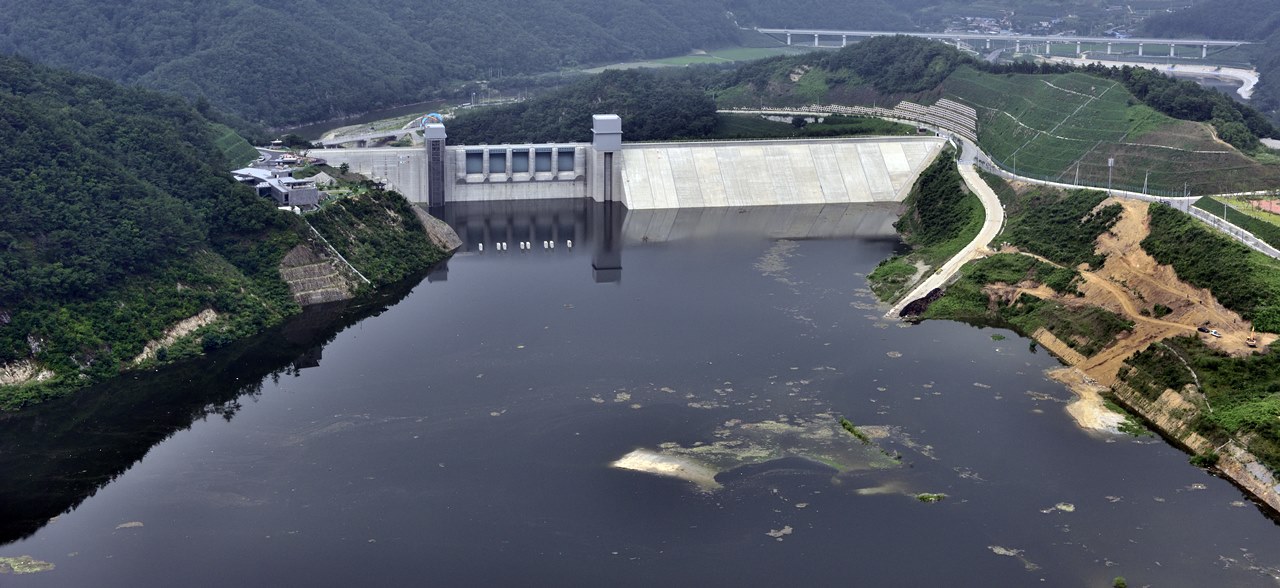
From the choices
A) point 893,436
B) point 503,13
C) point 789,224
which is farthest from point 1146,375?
point 503,13

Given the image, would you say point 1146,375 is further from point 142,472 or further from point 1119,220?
point 142,472

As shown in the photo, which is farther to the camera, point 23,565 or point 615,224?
point 615,224

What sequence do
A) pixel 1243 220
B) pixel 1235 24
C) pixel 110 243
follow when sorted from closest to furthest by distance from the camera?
pixel 110 243
pixel 1243 220
pixel 1235 24

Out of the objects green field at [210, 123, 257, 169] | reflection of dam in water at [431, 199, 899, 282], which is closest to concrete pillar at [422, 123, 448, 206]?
reflection of dam in water at [431, 199, 899, 282]

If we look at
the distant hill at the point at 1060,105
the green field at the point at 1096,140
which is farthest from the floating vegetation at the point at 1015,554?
the distant hill at the point at 1060,105

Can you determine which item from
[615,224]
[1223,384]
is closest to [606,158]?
[615,224]

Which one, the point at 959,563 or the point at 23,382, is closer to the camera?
the point at 959,563

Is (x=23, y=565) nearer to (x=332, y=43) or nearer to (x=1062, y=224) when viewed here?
(x=1062, y=224)

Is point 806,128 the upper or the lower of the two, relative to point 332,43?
lower
